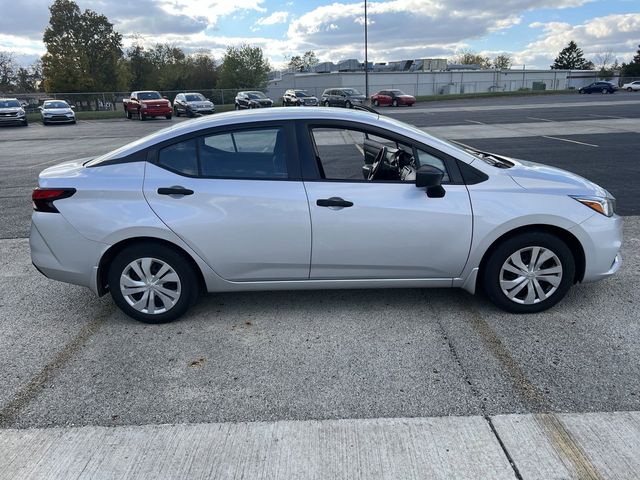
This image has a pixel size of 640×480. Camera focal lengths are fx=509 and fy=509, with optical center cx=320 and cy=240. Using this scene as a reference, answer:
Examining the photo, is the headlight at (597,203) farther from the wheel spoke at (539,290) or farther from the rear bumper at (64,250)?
the rear bumper at (64,250)

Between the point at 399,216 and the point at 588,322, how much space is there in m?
1.69

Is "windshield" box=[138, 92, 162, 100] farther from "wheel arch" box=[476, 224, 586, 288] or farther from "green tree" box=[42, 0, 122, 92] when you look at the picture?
"wheel arch" box=[476, 224, 586, 288]

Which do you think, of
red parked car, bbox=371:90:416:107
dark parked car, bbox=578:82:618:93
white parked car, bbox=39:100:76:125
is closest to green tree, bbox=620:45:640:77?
dark parked car, bbox=578:82:618:93

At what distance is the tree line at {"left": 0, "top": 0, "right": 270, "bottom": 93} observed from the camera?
54.5 m

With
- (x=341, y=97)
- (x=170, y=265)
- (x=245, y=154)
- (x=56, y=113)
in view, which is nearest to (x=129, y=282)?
(x=170, y=265)

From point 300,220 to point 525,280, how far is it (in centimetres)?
181

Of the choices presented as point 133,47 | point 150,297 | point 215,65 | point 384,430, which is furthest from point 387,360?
point 215,65

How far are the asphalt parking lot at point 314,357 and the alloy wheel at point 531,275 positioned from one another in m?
0.18

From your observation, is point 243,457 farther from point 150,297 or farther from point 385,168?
point 385,168

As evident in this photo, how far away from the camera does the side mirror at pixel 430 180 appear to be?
12.1 ft

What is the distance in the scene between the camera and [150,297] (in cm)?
399

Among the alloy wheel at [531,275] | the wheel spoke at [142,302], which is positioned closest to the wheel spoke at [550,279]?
the alloy wheel at [531,275]

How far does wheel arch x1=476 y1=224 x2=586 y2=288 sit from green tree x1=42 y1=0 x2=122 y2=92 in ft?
196

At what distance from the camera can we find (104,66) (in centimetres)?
5669
